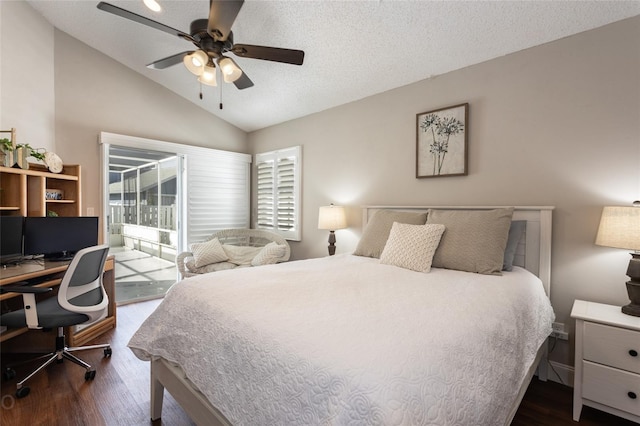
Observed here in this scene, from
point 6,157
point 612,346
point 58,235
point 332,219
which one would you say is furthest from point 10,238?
point 612,346

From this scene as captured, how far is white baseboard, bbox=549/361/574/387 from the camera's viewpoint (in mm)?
2176

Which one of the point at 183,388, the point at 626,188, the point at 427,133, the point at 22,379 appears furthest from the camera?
the point at 427,133

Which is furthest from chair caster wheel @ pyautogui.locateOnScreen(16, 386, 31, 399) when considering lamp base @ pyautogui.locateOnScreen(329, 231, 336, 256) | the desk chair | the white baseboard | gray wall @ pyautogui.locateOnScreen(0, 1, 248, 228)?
the white baseboard

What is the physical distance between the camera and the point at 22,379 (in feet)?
7.07

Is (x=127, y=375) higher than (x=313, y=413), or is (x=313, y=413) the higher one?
(x=313, y=413)

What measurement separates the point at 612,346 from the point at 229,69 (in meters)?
2.99

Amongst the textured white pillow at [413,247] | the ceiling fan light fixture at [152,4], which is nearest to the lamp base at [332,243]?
the textured white pillow at [413,247]

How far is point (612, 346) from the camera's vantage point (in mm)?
1698

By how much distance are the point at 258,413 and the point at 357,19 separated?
2629 millimetres

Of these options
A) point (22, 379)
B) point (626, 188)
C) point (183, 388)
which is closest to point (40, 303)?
point (22, 379)

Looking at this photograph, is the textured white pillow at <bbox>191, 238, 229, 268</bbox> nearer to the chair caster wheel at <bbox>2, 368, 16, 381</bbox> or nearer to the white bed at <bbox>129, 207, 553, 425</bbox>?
the chair caster wheel at <bbox>2, 368, 16, 381</bbox>

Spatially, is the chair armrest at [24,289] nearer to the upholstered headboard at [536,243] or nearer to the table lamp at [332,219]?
the table lamp at [332,219]

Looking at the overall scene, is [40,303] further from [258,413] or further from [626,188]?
[626,188]

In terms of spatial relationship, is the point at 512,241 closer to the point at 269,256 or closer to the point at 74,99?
the point at 269,256
